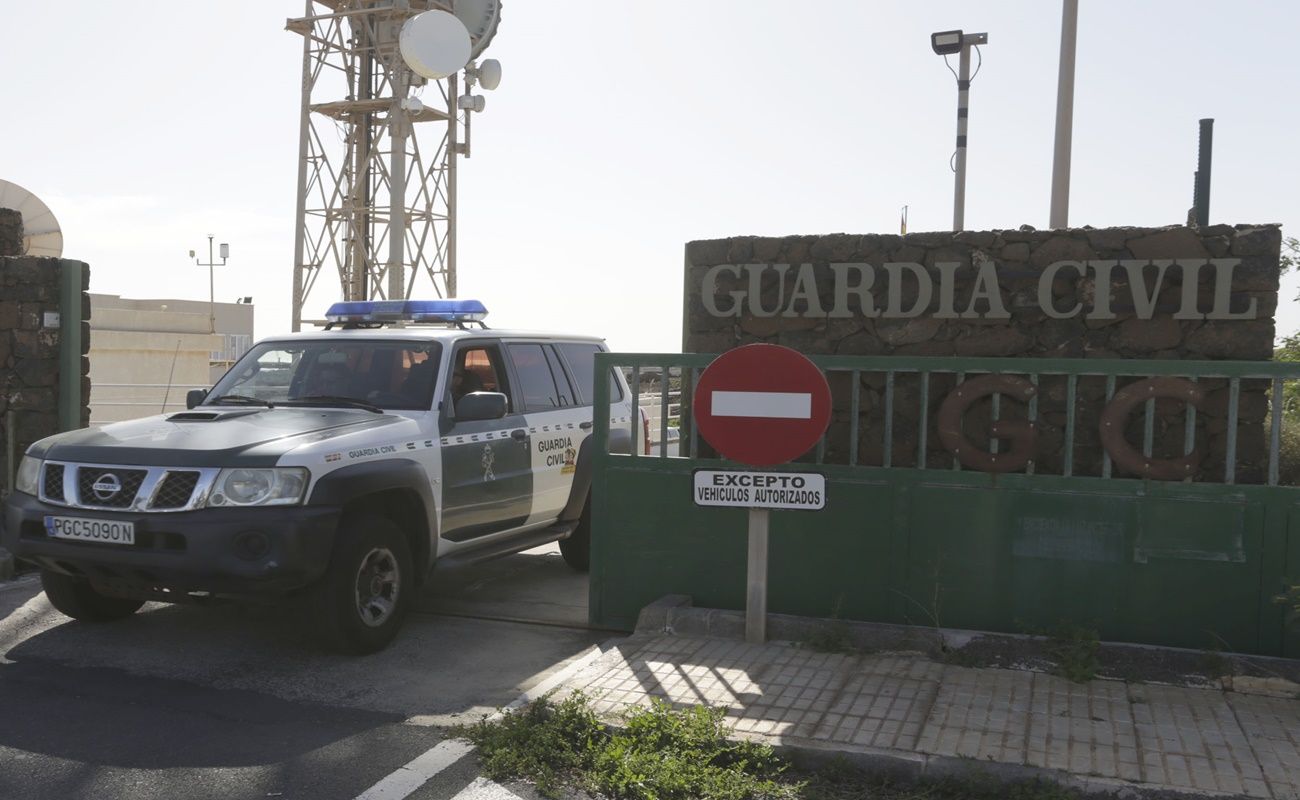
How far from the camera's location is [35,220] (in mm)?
17000

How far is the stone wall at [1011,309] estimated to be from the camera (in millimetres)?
6266

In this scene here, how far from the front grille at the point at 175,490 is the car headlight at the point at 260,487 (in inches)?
5.5

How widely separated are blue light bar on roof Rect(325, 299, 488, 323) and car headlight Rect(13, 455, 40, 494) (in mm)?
2797

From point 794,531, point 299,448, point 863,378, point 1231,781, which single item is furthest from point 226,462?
point 1231,781

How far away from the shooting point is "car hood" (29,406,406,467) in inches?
236

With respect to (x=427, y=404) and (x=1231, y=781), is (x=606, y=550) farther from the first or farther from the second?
(x=1231, y=781)

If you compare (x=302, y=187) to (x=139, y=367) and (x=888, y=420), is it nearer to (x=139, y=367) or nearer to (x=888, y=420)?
(x=139, y=367)

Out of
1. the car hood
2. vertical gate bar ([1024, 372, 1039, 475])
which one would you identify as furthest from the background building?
vertical gate bar ([1024, 372, 1039, 475])

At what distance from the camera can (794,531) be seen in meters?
6.46

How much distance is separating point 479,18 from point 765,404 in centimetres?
2754

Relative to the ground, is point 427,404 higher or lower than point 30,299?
lower

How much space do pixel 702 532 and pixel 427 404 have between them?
1.94m

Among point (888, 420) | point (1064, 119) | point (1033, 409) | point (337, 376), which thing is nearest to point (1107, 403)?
point (1033, 409)

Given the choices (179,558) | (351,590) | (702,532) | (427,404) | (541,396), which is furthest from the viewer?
(541,396)
